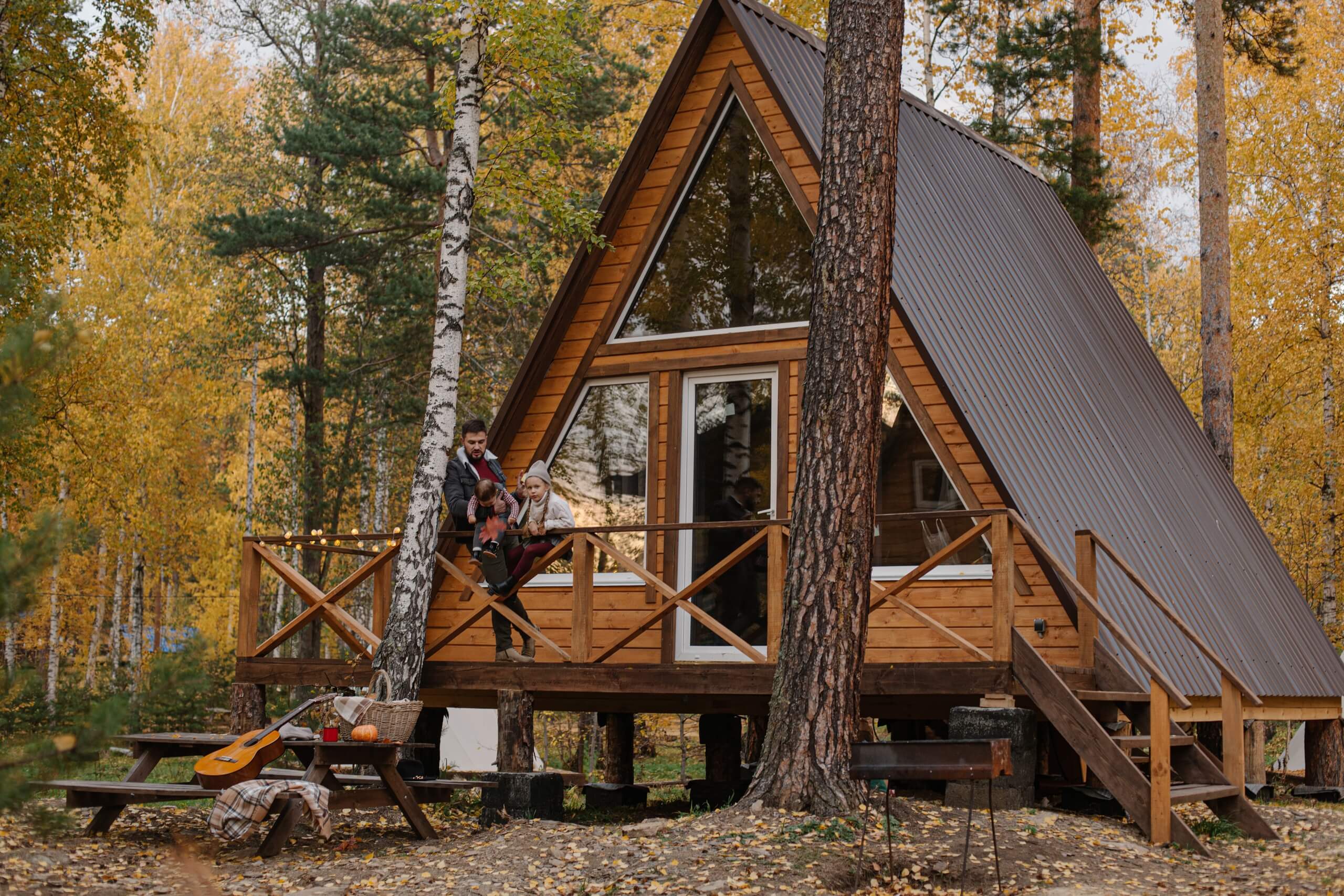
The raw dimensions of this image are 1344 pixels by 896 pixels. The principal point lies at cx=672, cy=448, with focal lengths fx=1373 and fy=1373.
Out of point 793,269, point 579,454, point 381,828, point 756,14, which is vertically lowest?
point 381,828

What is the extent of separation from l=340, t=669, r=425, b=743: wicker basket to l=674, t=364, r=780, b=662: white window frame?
2601 millimetres

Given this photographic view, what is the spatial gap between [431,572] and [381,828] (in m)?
1.97

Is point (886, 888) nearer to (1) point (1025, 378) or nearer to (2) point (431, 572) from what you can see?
(2) point (431, 572)

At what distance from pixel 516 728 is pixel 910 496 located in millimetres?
3326

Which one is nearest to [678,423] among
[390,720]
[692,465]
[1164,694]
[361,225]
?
[692,465]

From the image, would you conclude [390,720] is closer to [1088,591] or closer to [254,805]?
[254,805]

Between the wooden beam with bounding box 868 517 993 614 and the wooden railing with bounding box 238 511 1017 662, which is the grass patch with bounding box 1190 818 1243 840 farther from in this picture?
the wooden beam with bounding box 868 517 993 614

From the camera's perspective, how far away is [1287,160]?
19625 millimetres

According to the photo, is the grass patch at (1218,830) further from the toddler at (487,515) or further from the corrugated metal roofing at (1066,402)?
the toddler at (487,515)

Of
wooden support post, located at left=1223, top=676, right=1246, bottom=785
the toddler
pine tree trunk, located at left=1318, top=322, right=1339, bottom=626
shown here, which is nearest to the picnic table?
the toddler

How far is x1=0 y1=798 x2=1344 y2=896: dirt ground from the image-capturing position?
254 inches

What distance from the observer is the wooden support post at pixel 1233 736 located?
28.9ft

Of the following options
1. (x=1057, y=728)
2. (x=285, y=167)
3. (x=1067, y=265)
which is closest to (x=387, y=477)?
(x=285, y=167)

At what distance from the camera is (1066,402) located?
37.9ft
